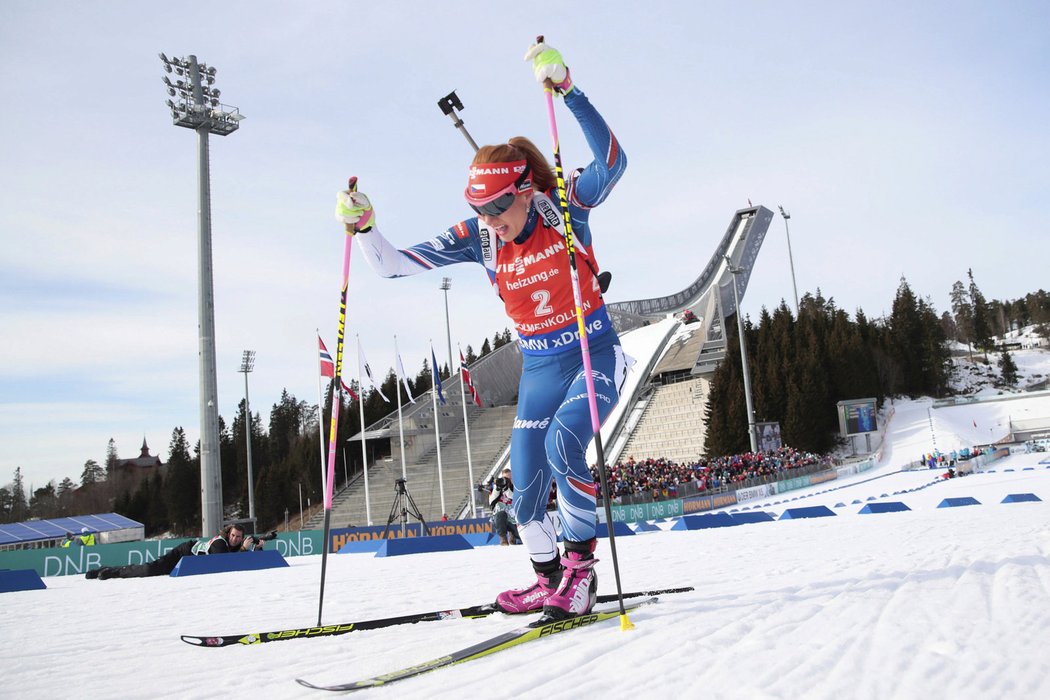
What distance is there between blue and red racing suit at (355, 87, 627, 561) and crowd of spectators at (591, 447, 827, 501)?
70.9ft

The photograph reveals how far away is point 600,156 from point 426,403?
44881 millimetres

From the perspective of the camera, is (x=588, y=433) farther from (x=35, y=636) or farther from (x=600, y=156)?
(x=35, y=636)

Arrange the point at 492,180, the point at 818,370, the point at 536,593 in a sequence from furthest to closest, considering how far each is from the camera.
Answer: the point at 818,370 → the point at 492,180 → the point at 536,593

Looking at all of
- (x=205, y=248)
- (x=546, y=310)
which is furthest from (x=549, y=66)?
(x=205, y=248)

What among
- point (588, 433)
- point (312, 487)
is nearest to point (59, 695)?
point (588, 433)

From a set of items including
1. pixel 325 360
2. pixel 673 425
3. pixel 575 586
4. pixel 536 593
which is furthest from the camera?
pixel 673 425

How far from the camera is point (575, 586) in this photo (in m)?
3.54

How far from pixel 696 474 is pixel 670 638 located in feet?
94.3

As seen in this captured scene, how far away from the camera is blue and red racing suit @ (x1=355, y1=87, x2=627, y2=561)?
3.84 metres

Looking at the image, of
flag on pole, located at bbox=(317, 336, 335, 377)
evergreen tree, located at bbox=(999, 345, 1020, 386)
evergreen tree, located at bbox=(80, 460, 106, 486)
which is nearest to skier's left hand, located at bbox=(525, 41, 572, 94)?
flag on pole, located at bbox=(317, 336, 335, 377)

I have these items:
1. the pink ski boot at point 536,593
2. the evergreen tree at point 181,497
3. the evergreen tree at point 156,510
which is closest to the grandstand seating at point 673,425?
the evergreen tree at point 181,497

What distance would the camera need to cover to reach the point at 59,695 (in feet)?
7.89

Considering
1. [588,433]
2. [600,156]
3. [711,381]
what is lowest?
[588,433]

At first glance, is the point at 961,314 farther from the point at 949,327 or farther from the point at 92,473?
the point at 92,473
